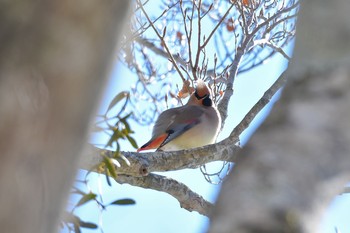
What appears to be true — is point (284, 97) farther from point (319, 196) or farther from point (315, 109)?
point (319, 196)

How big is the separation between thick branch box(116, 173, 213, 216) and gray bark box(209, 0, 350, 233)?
2517 mm

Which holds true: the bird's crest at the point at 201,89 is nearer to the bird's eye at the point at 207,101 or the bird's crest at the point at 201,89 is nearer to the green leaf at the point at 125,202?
the bird's eye at the point at 207,101

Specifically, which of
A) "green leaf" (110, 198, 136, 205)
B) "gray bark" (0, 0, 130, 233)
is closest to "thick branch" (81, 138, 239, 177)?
"green leaf" (110, 198, 136, 205)

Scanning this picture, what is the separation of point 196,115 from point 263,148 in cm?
597

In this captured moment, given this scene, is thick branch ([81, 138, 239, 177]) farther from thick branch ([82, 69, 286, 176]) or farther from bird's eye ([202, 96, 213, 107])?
bird's eye ([202, 96, 213, 107])

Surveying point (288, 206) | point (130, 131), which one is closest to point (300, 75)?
point (288, 206)

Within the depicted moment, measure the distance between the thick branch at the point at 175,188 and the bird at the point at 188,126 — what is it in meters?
2.69

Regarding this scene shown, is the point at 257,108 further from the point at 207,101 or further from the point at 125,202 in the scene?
the point at 207,101

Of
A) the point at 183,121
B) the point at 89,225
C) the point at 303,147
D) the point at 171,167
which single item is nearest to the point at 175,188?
the point at 171,167

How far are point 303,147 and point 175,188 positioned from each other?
2.68 m

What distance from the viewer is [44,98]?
103 cm

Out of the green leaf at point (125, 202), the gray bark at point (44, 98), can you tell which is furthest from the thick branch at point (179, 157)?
the gray bark at point (44, 98)

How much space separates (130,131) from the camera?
2908mm

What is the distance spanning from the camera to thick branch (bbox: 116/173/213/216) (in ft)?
12.7
